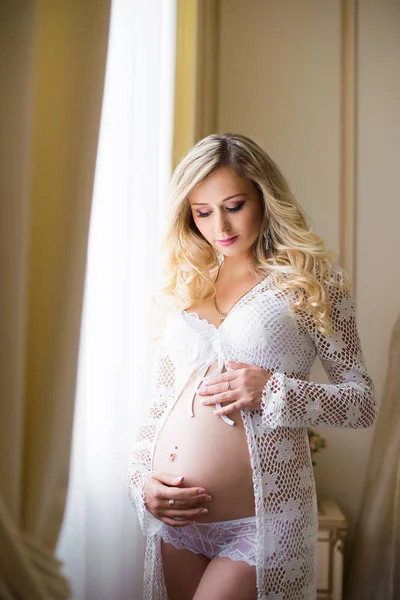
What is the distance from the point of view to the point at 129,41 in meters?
1.78

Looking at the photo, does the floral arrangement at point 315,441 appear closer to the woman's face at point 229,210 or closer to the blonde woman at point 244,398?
the blonde woman at point 244,398

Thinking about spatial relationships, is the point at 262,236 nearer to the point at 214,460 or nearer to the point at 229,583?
the point at 214,460

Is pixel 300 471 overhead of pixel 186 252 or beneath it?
beneath

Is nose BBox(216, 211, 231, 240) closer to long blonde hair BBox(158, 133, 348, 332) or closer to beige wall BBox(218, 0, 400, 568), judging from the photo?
long blonde hair BBox(158, 133, 348, 332)

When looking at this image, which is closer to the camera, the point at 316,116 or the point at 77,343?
the point at 77,343

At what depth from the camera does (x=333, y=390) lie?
1399 mm

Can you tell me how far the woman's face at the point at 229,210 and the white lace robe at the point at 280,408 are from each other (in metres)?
0.12

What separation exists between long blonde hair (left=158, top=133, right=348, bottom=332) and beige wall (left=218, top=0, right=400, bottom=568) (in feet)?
4.07

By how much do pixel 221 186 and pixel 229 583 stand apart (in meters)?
0.88

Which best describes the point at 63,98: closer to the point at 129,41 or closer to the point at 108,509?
the point at 129,41

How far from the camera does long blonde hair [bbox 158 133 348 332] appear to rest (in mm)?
1470

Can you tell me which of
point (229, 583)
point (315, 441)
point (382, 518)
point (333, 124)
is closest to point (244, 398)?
point (229, 583)

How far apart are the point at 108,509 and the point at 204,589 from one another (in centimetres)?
44

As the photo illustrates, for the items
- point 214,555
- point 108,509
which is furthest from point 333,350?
point 108,509
